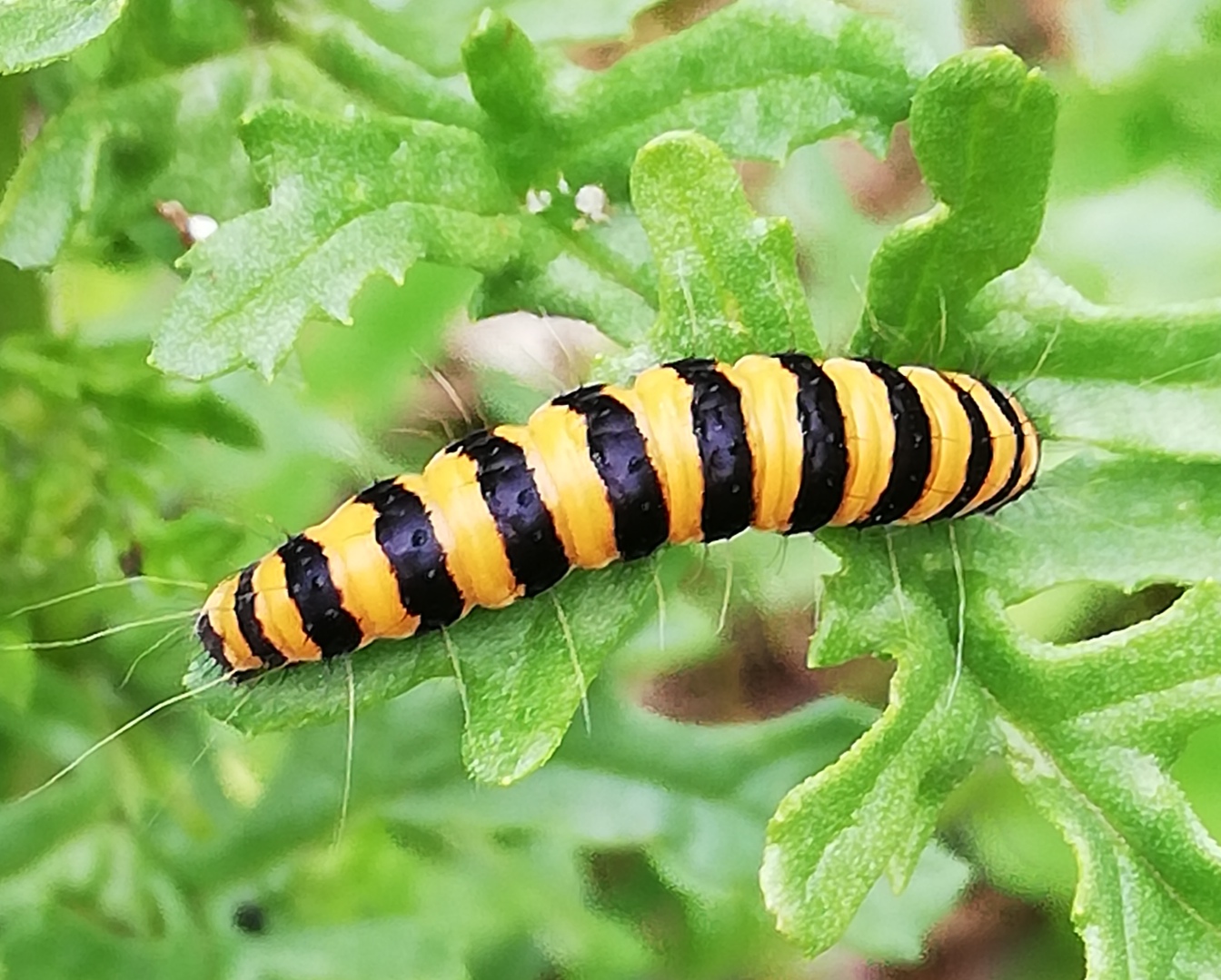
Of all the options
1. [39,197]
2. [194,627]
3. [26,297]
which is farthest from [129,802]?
[39,197]

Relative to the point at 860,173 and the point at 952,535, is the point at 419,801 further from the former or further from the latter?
the point at 860,173

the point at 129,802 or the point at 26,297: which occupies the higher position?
the point at 26,297

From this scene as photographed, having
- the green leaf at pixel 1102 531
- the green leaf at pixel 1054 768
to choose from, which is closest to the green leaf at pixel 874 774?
the green leaf at pixel 1054 768

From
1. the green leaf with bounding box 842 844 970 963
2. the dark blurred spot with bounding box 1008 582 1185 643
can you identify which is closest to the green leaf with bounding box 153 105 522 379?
the green leaf with bounding box 842 844 970 963

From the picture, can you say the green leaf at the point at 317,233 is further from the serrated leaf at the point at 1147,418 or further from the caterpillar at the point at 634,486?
the serrated leaf at the point at 1147,418

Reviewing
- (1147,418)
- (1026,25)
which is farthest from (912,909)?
(1026,25)
